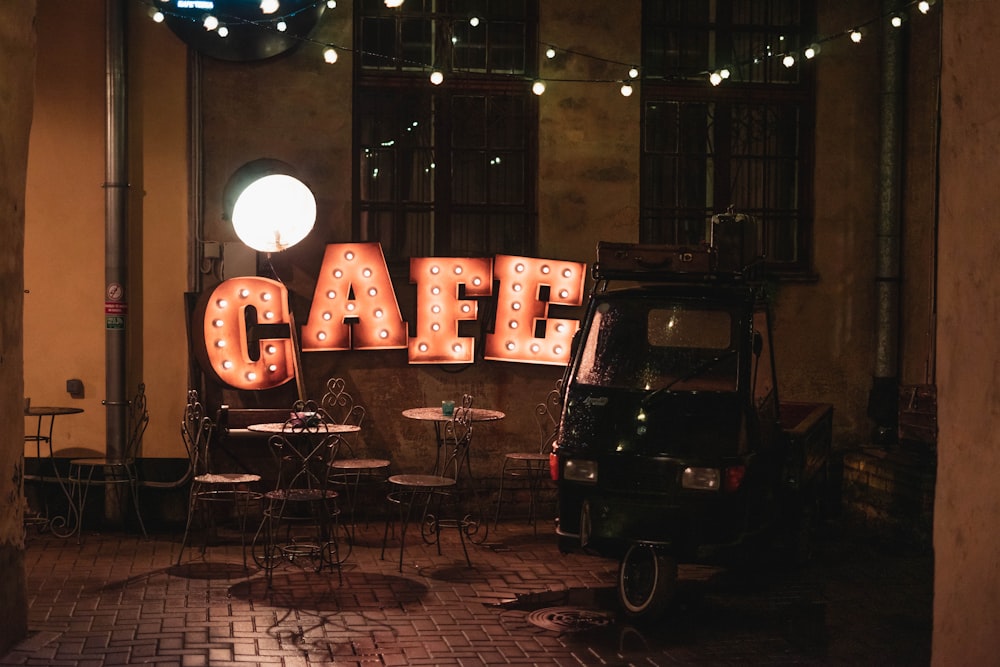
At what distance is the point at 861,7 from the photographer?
12.3 meters

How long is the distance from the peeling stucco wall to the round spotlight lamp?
12.1ft

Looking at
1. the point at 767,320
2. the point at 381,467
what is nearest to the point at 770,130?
the point at 767,320

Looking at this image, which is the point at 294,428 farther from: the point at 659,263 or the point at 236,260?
the point at 659,263

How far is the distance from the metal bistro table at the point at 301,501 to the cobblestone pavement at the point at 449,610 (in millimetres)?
176

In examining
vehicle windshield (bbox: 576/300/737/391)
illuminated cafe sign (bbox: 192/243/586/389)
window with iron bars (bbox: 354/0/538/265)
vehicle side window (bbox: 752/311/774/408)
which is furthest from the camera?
window with iron bars (bbox: 354/0/538/265)

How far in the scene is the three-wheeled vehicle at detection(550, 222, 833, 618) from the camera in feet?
26.8

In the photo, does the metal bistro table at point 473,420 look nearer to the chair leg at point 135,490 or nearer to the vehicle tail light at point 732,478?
the chair leg at point 135,490

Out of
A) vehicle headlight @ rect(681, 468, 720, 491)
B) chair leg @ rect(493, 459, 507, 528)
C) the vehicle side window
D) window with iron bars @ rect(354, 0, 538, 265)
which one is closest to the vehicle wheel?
vehicle headlight @ rect(681, 468, 720, 491)

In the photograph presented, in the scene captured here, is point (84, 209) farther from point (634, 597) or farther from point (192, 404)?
point (634, 597)

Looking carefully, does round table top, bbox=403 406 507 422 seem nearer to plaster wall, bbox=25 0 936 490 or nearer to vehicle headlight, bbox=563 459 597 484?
plaster wall, bbox=25 0 936 490

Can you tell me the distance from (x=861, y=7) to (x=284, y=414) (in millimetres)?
7139

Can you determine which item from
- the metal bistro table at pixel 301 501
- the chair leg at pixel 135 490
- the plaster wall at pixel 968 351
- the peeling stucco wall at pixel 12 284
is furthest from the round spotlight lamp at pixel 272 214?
the plaster wall at pixel 968 351

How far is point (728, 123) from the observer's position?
486 inches

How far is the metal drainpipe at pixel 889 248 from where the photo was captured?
39.6 feet
